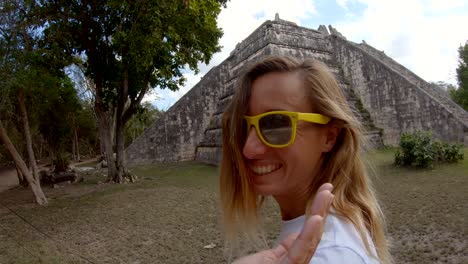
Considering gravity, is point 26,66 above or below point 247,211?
above

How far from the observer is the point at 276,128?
113 centimetres

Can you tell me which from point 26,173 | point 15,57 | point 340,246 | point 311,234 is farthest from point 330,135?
point 26,173

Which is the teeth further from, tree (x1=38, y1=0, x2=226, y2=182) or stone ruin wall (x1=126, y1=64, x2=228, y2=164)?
stone ruin wall (x1=126, y1=64, x2=228, y2=164)

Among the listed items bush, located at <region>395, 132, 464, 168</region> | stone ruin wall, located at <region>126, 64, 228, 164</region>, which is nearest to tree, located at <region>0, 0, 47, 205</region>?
stone ruin wall, located at <region>126, 64, 228, 164</region>

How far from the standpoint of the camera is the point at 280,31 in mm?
12641

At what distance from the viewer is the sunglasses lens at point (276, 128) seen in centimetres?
111

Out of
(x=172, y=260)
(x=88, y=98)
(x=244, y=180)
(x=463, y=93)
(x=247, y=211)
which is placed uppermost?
(x=88, y=98)

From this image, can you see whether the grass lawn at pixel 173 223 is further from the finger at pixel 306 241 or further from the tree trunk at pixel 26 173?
the finger at pixel 306 241

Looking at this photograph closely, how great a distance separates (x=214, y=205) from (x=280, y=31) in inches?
313

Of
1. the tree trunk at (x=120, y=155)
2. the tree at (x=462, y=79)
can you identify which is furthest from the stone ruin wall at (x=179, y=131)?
the tree at (x=462, y=79)

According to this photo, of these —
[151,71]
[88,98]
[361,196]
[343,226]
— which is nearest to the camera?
[343,226]

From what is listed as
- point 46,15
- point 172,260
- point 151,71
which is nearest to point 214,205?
point 172,260

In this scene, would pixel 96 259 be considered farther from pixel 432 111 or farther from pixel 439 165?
pixel 432 111

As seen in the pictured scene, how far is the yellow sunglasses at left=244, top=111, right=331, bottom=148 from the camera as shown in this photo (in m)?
1.11
